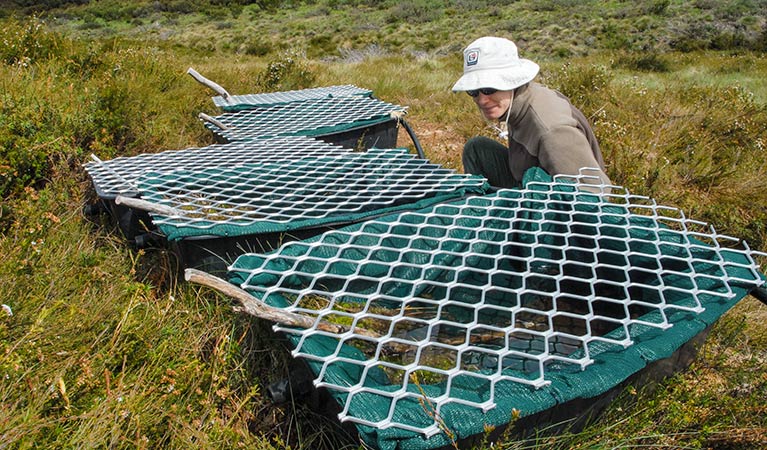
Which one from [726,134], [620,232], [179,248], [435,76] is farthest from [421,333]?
[435,76]

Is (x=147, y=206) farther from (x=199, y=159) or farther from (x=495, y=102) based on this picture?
(x=495, y=102)

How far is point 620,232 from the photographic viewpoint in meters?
2.00

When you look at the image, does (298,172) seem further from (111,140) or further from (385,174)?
(111,140)

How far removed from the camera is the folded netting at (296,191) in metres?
2.05

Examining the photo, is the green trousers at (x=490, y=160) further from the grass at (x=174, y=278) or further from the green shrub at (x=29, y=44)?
the green shrub at (x=29, y=44)

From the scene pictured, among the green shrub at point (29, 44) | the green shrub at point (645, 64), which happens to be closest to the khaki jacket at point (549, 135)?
the green shrub at point (29, 44)

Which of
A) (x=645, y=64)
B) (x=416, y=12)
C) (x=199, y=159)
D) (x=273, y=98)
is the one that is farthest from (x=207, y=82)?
(x=416, y=12)

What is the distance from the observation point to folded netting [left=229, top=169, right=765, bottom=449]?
1.22m

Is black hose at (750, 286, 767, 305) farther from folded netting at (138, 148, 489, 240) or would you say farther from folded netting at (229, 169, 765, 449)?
folded netting at (138, 148, 489, 240)

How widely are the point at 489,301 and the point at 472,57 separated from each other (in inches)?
47.9

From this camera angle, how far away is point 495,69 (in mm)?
2625

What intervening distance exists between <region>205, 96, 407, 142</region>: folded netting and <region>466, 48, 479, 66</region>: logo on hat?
1086mm

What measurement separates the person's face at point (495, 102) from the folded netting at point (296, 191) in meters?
0.39

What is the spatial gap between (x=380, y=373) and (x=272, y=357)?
46 cm
